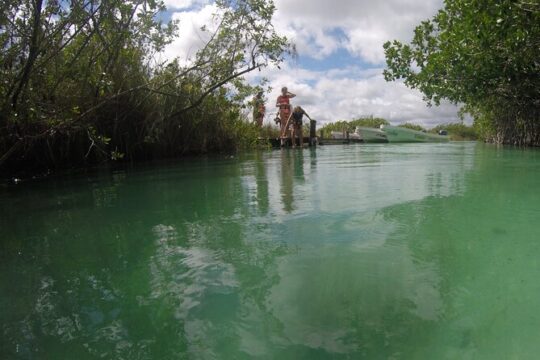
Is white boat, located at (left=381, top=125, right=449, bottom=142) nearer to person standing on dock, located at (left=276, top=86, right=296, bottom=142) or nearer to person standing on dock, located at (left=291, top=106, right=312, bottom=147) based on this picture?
person standing on dock, located at (left=291, top=106, right=312, bottom=147)

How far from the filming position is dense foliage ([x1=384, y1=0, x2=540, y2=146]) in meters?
6.41

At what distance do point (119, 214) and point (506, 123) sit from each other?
22636mm

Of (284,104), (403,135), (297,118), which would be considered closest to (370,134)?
(403,135)

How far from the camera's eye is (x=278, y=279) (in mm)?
2234

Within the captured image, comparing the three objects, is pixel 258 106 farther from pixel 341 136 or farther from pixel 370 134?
pixel 370 134

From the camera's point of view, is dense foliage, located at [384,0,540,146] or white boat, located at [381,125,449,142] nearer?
dense foliage, located at [384,0,540,146]

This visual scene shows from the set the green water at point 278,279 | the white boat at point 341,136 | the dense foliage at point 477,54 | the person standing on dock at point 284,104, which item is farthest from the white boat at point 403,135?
the green water at point 278,279

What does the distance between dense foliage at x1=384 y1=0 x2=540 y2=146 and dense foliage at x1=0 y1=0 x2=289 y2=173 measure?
3872 millimetres

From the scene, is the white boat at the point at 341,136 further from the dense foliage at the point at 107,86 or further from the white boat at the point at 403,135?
the dense foliage at the point at 107,86

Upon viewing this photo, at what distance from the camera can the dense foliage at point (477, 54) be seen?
6406mm

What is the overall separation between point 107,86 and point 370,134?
76.2ft

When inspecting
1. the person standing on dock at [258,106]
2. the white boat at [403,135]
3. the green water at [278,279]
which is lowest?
the green water at [278,279]

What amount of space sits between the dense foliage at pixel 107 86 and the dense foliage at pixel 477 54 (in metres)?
3.87

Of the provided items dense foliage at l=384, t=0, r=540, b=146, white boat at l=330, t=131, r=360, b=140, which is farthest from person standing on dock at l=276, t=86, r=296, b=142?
white boat at l=330, t=131, r=360, b=140
